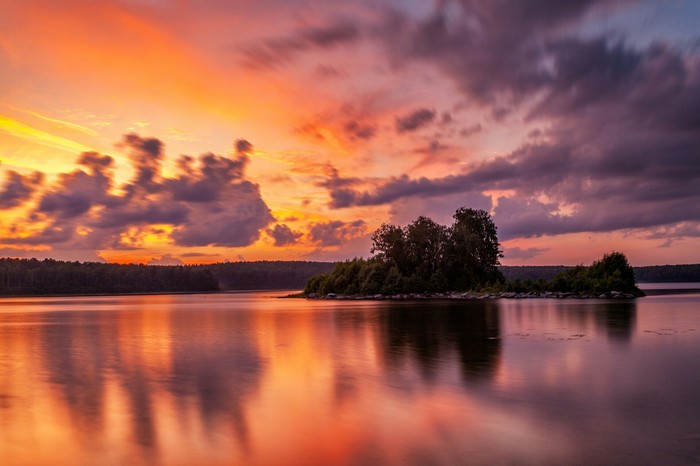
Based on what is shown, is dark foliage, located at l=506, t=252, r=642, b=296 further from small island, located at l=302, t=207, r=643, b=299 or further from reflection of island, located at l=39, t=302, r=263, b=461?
reflection of island, located at l=39, t=302, r=263, b=461

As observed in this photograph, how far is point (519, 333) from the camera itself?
1459 inches

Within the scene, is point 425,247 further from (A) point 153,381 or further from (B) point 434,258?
(A) point 153,381

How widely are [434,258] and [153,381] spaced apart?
335ft

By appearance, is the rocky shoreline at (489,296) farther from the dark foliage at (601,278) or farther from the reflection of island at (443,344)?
the reflection of island at (443,344)

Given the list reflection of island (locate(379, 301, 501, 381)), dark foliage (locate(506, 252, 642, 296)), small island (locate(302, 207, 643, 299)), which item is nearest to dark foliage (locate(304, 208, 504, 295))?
small island (locate(302, 207, 643, 299))

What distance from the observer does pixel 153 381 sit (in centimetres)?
2158

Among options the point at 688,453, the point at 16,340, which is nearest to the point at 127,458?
the point at 688,453

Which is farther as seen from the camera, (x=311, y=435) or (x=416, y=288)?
(x=416, y=288)

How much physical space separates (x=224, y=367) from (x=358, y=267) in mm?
105972

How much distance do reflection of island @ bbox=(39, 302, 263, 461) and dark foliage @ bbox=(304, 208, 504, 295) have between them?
82.3 m

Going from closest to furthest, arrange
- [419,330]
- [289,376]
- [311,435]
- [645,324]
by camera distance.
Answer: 1. [311,435]
2. [289,376]
3. [419,330]
4. [645,324]

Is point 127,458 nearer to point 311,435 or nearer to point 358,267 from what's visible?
point 311,435

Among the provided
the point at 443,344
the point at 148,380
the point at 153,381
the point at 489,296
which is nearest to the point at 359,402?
the point at 153,381

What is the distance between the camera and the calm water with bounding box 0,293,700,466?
1189cm
